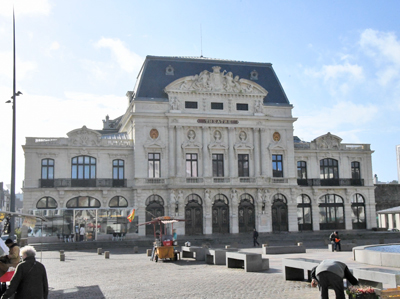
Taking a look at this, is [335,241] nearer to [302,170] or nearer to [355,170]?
[302,170]

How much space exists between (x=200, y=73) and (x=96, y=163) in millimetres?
14575

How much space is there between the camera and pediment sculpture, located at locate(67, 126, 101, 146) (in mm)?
47750

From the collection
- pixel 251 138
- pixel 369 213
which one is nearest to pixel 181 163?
pixel 251 138

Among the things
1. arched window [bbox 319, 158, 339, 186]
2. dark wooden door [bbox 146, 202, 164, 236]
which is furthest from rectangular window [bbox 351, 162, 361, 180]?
dark wooden door [bbox 146, 202, 164, 236]

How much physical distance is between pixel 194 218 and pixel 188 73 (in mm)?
16169

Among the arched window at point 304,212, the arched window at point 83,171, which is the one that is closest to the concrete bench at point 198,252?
the arched window at point 83,171

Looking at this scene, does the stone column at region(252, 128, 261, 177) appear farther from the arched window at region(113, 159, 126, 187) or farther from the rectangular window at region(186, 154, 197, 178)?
the arched window at region(113, 159, 126, 187)

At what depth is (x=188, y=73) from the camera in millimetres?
53000

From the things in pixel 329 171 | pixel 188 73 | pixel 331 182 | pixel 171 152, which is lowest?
pixel 331 182

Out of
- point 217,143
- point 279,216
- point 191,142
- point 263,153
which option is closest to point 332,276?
point 191,142

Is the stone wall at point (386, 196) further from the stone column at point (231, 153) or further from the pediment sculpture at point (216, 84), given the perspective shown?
the stone column at point (231, 153)

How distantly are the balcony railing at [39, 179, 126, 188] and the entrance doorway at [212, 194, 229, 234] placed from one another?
9.79 meters

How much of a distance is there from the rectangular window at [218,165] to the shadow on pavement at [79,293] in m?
33.7

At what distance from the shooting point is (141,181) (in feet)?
159
